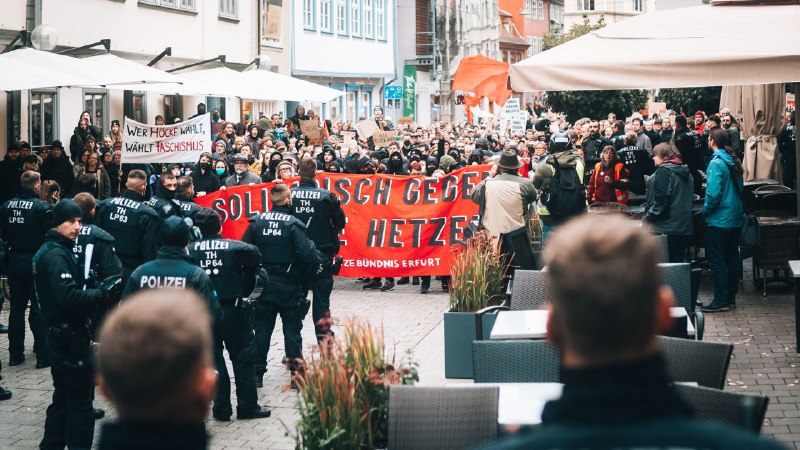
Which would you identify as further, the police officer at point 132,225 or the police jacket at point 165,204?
the police jacket at point 165,204

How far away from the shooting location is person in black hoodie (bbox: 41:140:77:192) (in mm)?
17766

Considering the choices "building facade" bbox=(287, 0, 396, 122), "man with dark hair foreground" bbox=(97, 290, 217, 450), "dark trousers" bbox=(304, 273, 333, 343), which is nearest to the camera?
"man with dark hair foreground" bbox=(97, 290, 217, 450)

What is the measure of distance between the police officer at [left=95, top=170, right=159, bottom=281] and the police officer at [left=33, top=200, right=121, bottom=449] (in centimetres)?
213

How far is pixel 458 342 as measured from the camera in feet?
30.7

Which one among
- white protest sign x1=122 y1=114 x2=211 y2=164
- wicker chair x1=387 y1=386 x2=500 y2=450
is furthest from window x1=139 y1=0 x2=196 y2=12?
wicker chair x1=387 y1=386 x2=500 y2=450

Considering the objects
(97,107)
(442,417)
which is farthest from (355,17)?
(442,417)

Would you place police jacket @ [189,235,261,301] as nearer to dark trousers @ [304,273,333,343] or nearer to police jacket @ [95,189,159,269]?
police jacket @ [95,189,159,269]

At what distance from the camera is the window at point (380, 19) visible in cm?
4959

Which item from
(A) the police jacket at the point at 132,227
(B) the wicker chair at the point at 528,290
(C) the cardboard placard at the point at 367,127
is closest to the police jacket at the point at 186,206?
(A) the police jacket at the point at 132,227

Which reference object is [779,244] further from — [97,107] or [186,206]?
[97,107]

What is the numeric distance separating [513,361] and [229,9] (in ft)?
91.4

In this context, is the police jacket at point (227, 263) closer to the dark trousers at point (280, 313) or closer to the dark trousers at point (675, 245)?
the dark trousers at point (280, 313)

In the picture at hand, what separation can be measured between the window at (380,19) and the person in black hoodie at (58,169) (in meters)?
32.3

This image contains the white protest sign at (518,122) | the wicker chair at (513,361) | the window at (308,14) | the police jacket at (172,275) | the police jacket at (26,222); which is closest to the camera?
the wicker chair at (513,361)
